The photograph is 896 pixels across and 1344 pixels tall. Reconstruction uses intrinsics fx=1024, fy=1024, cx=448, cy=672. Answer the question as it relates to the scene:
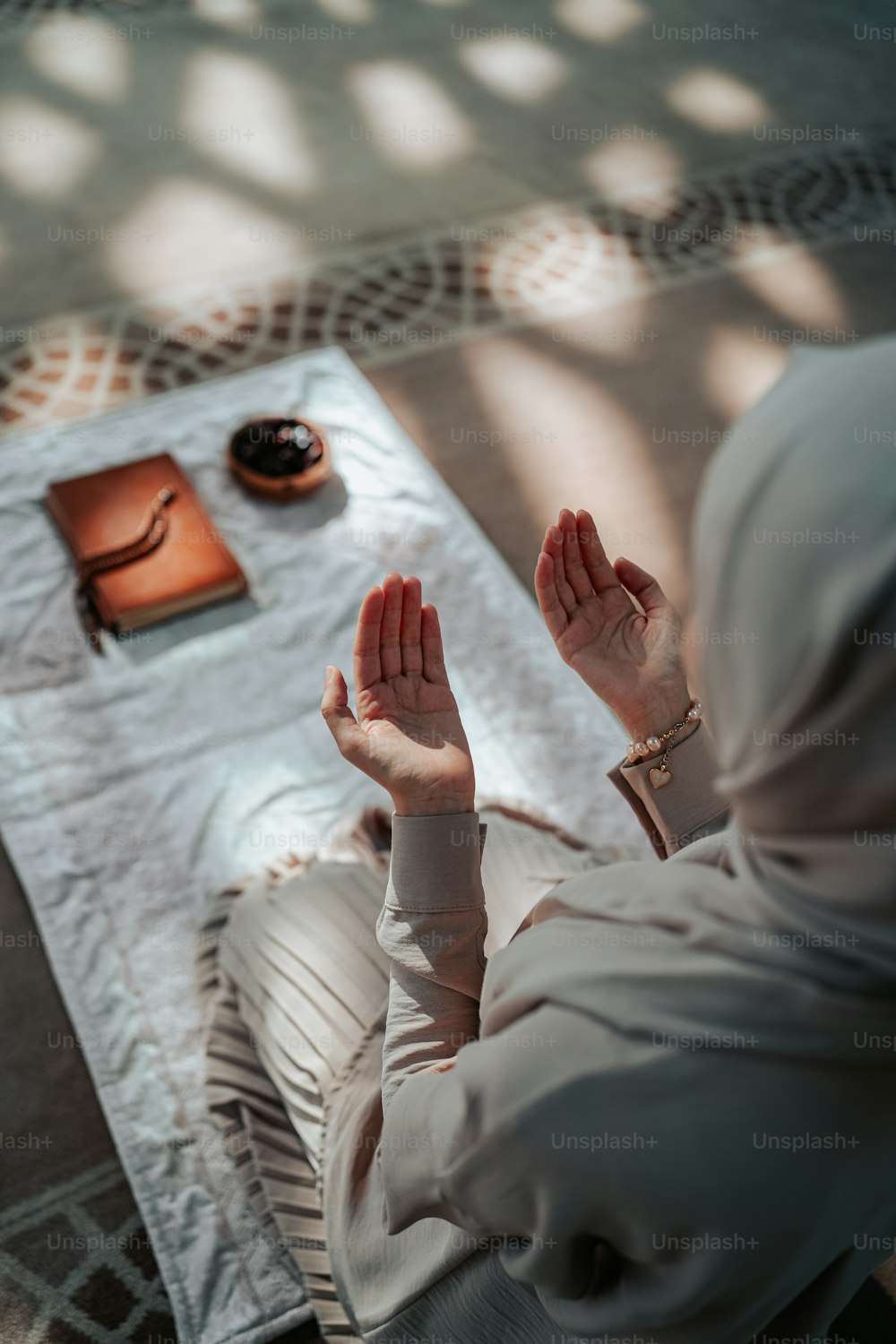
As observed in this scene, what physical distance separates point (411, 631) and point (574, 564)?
226mm

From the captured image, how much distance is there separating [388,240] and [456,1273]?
9.63 feet

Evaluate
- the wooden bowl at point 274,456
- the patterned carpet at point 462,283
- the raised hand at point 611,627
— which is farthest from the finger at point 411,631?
the patterned carpet at point 462,283

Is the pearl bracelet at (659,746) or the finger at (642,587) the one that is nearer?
the pearl bracelet at (659,746)

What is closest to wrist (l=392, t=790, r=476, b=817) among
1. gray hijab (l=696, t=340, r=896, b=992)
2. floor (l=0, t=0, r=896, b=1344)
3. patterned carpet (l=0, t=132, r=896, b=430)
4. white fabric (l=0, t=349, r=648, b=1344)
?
gray hijab (l=696, t=340, r=896, b=992)

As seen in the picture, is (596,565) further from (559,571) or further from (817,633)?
(817,633)

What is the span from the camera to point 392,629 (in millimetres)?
1222

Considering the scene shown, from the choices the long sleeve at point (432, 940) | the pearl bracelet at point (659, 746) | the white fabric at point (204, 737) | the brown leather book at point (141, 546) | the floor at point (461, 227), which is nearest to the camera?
the long sleeve at point (432, 940)

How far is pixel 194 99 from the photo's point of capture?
3664mm

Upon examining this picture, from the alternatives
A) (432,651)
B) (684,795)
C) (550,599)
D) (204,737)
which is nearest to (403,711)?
(432,651)

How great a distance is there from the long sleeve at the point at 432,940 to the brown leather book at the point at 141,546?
1.17m

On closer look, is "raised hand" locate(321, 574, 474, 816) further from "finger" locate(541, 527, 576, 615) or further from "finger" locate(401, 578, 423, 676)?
"finger" locate(541, 527, 576, 615)

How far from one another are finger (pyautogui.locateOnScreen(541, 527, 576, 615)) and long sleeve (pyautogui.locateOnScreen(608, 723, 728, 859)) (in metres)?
0.22

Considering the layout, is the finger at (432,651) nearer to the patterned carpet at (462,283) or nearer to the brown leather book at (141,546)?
the brown leather book at (141,546)

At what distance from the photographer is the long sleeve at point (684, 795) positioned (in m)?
1.18
